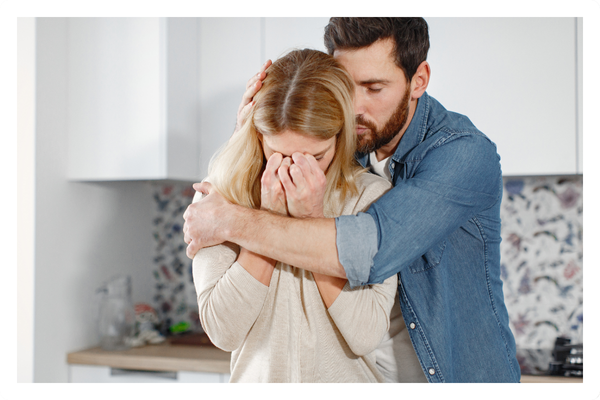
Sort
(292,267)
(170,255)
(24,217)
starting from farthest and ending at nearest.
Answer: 1. (170,255)
2. (24,217)
3. (292,267)

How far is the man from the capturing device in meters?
0.84

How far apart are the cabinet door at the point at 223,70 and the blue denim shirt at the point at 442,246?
0.96m

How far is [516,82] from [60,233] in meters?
1.68

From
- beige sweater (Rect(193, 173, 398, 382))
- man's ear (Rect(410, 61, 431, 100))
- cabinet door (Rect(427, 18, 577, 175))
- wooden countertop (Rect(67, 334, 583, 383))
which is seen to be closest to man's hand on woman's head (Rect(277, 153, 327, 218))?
beige sweater (Rect(193, 173, 398, 382))

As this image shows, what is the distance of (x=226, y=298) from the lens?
2.82ft

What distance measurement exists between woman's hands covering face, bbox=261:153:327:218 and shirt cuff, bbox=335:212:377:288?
0.19ft

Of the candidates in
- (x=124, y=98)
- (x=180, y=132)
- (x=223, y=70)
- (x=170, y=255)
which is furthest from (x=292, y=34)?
(x=170, y=255)

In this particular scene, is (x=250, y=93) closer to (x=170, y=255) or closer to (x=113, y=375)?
(x=113, y=375)

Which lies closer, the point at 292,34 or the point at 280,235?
the point at 280,235

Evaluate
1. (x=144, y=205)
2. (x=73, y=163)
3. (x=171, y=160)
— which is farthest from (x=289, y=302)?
(x=144, y=205)

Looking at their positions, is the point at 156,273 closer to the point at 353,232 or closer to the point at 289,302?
the point at 289,302

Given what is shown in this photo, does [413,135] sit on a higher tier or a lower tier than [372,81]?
lower

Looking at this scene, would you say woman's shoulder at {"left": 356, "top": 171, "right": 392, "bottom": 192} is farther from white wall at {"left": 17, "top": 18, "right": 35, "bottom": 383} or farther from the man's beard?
white wall at {"left": 17, "top": 18, "right": 35, "bottom": 383}

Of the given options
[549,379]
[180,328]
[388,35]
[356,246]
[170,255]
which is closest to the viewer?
[356,246]
